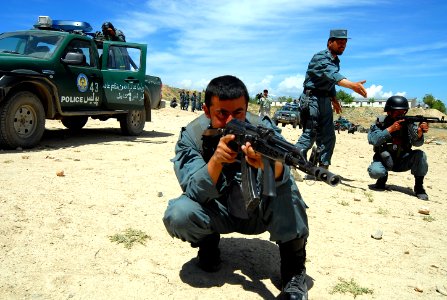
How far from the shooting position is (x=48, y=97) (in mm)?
6488

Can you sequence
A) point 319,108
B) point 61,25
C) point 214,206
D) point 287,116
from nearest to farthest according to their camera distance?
point 214,206 < point 319,108 < point 61,25 < point 287,116

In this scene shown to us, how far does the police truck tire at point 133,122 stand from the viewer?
28.5 feet

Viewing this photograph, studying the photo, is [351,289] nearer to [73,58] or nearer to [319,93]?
[319,93]

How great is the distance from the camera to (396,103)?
516 centimetres

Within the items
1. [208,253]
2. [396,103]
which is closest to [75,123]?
[396,103]

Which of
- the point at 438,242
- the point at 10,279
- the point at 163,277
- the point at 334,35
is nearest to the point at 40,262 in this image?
the point at 10,279

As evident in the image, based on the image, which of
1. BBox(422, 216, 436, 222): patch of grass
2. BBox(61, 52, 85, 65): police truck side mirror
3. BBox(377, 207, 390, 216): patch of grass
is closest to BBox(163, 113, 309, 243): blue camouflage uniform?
BBox(377, 207, 390, 216): patch of grass

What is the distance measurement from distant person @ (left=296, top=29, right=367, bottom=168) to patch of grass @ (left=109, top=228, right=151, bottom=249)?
2.84 metres

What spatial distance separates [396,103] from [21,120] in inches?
207

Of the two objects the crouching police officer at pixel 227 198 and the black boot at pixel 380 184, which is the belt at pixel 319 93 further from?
the crouching police officer at pixel 227 198

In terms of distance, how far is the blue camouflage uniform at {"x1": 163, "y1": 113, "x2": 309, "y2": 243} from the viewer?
7.24ft

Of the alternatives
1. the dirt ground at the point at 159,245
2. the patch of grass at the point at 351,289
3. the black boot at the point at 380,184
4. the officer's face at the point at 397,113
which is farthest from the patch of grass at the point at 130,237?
the officer's face at the point at 397,113

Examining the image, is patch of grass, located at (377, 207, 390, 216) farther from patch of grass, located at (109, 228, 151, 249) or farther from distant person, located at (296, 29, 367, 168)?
patch of grass, located at (109, 228, 151, 249)

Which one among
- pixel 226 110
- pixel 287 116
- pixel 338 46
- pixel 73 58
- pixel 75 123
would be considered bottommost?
pixel 75 123
